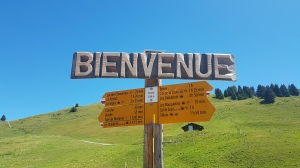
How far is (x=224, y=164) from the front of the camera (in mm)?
32688

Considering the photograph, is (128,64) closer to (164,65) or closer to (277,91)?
(164,65)

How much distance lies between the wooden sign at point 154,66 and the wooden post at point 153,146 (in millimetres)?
1438

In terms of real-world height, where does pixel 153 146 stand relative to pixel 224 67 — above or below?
below

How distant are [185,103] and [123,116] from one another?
177 centimetres

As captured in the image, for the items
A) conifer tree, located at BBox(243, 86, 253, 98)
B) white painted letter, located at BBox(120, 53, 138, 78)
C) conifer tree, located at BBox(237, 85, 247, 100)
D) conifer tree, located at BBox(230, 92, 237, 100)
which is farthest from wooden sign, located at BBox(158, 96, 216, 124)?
conifer tree, located at BBox(243, 86, 253, 98)

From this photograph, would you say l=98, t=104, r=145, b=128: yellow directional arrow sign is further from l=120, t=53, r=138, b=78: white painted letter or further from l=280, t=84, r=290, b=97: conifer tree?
l=280, t=84, r=290, b=97: conifer tree

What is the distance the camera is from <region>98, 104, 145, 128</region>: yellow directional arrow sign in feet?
25.0

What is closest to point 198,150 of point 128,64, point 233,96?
→ point 128,64

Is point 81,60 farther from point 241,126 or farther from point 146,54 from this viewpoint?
point 241,126

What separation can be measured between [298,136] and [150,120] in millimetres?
45347

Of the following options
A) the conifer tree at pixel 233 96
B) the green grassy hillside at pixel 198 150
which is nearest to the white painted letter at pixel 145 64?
the green grassy hillside at pixel 198 150

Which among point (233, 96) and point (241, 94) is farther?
point (241, 94)

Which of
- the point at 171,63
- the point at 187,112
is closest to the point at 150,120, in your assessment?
the point at 187,112

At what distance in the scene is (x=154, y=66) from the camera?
8.02 metres
